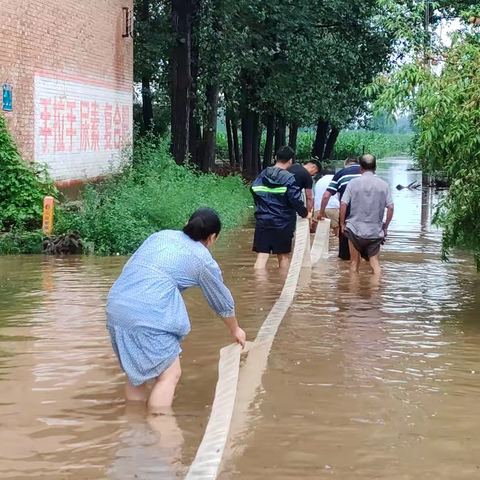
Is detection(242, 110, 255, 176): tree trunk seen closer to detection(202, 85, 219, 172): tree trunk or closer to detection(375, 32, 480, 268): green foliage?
detection(202, 85, 219, 172): tree trunk

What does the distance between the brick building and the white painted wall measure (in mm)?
19

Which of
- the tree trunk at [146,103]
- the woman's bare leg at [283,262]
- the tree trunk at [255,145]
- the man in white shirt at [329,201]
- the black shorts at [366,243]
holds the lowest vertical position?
the woman's bare leg at [283,262]

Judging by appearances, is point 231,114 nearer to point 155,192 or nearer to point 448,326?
point 155,192

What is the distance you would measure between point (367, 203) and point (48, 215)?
5.57 metres

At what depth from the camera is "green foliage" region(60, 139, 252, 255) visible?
15.2m

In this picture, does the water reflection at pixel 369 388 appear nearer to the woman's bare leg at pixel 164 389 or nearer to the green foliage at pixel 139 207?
the woman's bare leg at pixel 164 389

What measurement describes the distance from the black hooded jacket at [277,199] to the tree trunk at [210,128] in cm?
1629

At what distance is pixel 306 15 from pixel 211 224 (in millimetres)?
26418

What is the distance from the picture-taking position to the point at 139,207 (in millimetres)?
16250

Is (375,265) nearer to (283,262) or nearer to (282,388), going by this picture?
(283,262)

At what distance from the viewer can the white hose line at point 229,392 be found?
17.2ft

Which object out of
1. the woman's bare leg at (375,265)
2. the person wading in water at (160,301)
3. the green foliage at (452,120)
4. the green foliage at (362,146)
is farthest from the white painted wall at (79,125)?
the green foliage at (362,146)

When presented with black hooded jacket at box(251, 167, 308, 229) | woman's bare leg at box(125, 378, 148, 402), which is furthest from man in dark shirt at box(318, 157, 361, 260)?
woman's bare leg at box(125, 378, 148, 402)

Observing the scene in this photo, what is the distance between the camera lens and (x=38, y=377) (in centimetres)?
749
